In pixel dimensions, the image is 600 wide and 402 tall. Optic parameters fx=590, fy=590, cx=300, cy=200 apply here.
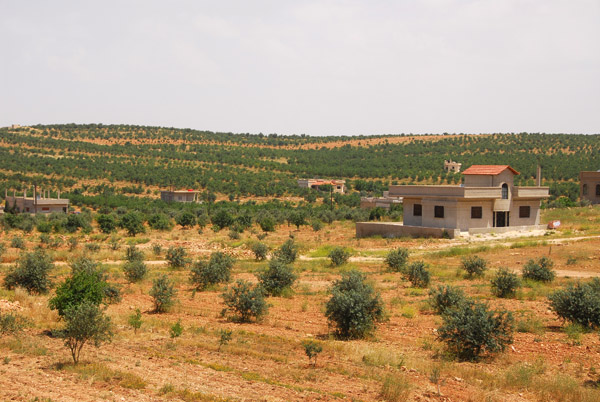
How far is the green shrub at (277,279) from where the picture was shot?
73.5 ft

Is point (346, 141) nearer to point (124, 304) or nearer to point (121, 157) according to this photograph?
point (121, 157)

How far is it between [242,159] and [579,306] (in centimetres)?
10872

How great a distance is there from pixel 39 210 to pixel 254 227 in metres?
28.1

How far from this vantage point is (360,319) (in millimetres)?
15602

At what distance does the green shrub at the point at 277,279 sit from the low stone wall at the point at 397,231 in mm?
18831

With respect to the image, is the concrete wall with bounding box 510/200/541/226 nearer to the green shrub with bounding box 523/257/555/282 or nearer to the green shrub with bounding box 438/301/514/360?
the green shrub with bounding box 523/257/555/282

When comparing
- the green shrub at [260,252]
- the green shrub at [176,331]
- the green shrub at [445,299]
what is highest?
the green shrub at [445,299]

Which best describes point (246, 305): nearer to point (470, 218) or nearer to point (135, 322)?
point (135, 322)

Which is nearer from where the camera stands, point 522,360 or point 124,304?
point 522,360

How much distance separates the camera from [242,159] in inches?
4823


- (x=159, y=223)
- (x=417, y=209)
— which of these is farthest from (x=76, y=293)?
(x=159, y=223)

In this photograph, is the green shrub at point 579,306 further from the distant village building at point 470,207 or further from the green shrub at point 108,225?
the green shrub at point 108,225

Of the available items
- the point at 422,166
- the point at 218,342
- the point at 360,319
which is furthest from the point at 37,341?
the point at 422,166

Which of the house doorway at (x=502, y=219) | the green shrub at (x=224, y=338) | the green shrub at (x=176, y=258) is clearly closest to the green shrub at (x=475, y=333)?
the green shrub at (x=224, y=338)
